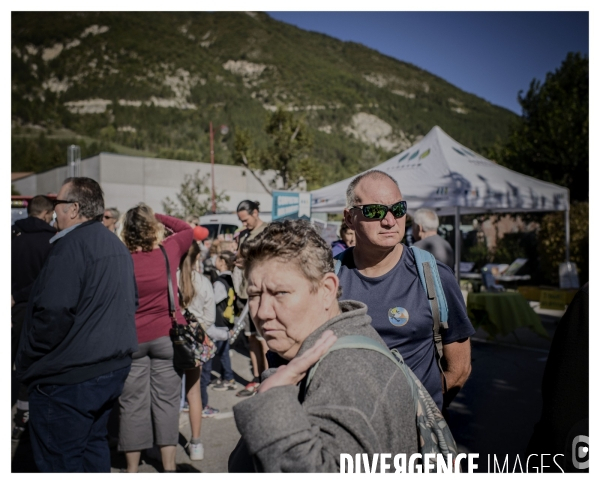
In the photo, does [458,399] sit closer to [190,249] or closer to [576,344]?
[190,249]

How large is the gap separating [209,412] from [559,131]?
1628cm

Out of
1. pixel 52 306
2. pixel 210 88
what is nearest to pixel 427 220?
pixel 52 306

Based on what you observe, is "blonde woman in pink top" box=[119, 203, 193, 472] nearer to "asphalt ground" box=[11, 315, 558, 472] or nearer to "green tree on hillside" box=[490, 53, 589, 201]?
"asphalt ground" box=[11, 315, 558, 472]

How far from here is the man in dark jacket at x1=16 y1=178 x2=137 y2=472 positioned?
264 cm

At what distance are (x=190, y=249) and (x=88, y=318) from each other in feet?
Answer: 5.49

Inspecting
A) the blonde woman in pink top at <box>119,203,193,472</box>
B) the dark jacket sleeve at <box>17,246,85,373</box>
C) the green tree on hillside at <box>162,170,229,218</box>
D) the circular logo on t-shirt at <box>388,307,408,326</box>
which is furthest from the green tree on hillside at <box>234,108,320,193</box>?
the circular logo on t-shirt at <box>388,307,408,326</box>

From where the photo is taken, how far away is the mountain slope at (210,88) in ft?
340

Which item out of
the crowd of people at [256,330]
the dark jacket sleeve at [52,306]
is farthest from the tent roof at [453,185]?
the dark jacket sleeve at [52,306]

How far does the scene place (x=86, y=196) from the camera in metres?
2.95

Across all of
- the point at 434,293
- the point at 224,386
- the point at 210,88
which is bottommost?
the point at 224,386

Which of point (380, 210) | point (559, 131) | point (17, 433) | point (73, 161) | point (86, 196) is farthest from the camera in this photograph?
point (73, 161)

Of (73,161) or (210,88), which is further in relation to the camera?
(210,88)

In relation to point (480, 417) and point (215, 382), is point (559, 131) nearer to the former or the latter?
point (480, 417)

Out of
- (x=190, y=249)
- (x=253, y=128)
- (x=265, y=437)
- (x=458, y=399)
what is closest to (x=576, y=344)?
(x=265, y=437)
